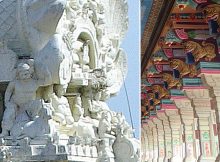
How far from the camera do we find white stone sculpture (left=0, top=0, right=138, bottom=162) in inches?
181

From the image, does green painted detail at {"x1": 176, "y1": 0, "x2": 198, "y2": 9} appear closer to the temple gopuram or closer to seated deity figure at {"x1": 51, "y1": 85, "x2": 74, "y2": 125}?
the temple gopuram

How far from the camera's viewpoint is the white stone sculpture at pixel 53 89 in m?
4.61

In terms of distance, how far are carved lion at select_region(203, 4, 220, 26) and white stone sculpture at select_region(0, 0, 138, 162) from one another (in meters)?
5.59

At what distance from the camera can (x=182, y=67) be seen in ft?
46.5

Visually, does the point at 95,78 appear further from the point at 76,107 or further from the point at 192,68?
the point at 192,68

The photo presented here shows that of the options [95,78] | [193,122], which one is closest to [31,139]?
[95,78]

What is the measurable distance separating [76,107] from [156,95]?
1287 centimetres

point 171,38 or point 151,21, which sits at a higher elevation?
point 151,21

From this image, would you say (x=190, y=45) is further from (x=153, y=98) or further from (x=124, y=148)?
(x=124, y=148)

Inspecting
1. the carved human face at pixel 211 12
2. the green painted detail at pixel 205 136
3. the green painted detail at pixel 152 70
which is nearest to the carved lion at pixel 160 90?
the green painted detail at pixel 152 70

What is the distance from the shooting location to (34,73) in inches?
189

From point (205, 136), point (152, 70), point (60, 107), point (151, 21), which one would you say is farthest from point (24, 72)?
point (152, 70)

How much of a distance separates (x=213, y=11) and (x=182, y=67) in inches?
126

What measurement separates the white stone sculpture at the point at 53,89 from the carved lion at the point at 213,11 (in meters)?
5.59
